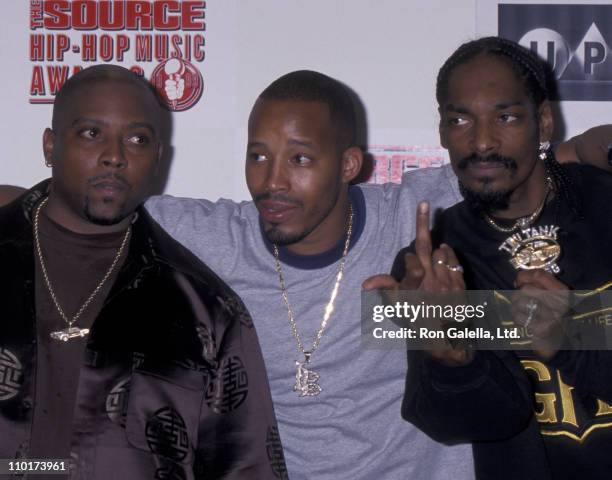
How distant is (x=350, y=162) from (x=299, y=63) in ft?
2.38

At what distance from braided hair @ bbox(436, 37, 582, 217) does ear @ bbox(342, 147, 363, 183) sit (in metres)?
0.29

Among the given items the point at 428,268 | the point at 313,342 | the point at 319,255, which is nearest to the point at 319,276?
A: the point at 319,255

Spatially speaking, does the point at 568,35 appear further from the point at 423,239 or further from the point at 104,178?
the point at 104,178

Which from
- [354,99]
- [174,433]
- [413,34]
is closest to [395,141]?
[354,99]

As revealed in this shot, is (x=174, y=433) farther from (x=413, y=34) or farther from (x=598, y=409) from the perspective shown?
(x=413, y=34)

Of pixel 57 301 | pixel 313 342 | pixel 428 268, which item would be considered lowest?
pixel 313 342

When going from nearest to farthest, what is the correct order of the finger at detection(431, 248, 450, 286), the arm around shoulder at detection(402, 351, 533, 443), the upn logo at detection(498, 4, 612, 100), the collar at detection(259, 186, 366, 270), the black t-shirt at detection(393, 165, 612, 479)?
the finger at detection(431, 248, 450, 286), the arm around shoulder at detection(402, 351, 533, 443), the black t-shirt at detection(393, 165, 612, 479), the collar at detection(259, 186, 366, 270), the upn logo at detection(498, 4, 612, 100)

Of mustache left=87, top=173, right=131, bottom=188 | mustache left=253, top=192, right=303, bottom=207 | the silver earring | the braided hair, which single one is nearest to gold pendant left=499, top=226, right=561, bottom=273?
the braided hair

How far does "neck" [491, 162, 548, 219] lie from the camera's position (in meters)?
2.13

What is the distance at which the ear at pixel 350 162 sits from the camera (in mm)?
2350

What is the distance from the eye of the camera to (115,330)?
2.11 meters

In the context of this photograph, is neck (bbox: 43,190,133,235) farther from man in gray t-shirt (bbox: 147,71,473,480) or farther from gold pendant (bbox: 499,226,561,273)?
gold pendant (bbox: 499,226,561,273)

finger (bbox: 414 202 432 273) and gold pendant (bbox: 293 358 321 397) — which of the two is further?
gold pendant (bbox: 293 358 321 397)

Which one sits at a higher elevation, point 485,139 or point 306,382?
point 485,139
